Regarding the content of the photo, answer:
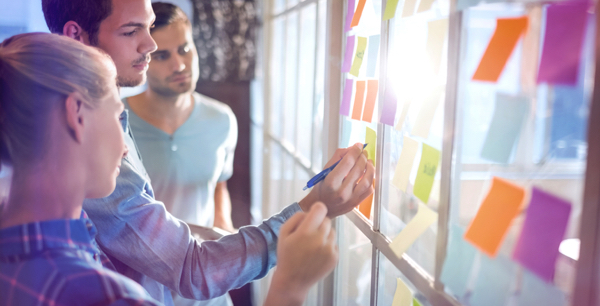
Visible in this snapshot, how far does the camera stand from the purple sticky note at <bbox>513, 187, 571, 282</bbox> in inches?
15.3

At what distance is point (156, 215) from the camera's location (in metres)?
0.80

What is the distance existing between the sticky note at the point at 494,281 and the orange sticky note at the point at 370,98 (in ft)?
1.35

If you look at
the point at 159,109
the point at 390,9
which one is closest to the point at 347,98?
the point at 390,9

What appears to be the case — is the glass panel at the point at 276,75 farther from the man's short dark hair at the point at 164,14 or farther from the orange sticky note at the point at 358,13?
the orange sticky note at the point at 358,13

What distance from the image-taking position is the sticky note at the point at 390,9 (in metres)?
0.72

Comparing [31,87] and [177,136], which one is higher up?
[31,87]

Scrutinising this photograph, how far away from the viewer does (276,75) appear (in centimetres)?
221

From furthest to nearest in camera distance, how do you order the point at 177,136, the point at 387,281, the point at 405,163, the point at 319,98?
the point at 177,136 < the point at 319,98 < the point at 387,281 < the point at 405,163

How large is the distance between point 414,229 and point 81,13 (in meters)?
0.83

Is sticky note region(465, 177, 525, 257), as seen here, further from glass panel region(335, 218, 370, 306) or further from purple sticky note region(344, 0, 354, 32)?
purple sticky note region(344, 0, 354, 32)

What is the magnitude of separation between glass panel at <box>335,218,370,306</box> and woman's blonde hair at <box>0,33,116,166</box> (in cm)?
63

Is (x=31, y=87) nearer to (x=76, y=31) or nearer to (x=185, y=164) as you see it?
(x=76, y=31)

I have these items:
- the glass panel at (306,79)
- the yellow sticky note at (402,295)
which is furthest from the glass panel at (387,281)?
the glass panel at (306,79)

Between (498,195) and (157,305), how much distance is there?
43cm
